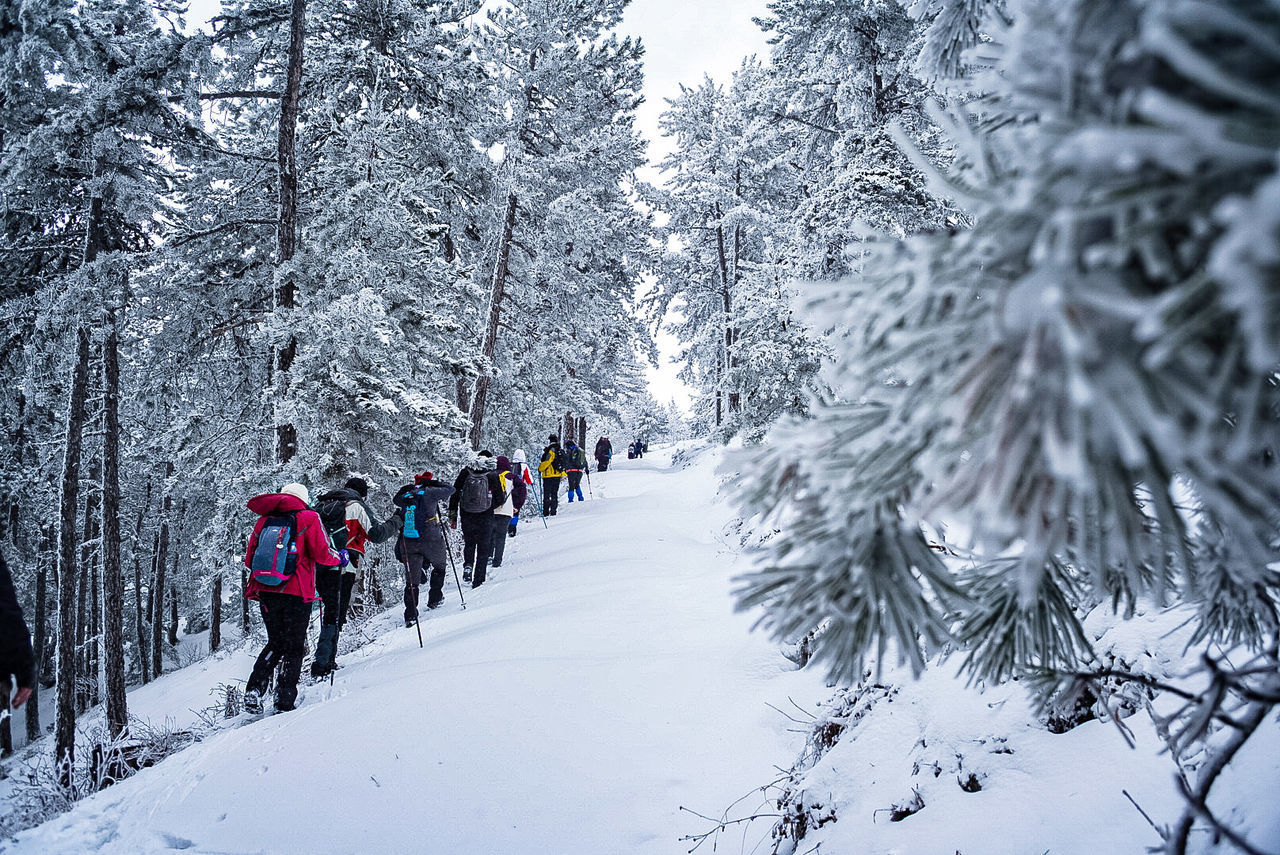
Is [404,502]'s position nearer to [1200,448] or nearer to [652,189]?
[1200,448]

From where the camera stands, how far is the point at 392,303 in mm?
11688

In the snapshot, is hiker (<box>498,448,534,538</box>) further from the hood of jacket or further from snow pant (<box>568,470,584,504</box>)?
the hood of jacket

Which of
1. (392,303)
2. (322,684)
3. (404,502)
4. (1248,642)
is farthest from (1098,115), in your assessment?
(392,303)

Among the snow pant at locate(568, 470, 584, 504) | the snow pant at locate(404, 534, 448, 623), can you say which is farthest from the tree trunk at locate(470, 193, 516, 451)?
the snow pant at locate(404, 534, 448, 623)

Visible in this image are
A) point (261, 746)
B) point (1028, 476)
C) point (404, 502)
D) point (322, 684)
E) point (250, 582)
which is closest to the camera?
point (1028, 476)

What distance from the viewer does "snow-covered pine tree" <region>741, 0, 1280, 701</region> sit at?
564 mm

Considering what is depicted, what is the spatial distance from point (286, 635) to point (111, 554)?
25.9ft

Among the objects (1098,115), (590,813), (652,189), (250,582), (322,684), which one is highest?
(652,189)

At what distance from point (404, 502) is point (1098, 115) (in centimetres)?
925

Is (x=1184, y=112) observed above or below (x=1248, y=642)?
above

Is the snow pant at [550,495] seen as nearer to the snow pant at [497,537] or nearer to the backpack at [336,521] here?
the snow pant at [497,537]

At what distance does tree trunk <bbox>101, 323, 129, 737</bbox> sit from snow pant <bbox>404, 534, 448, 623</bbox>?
6.04 metres

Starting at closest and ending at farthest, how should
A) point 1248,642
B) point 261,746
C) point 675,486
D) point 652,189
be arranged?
point 1248,642
point 261,746
point 675,486
point 652,189

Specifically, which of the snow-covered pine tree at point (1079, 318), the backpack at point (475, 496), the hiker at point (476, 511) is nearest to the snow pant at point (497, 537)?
the hiker at point (476, 511)
